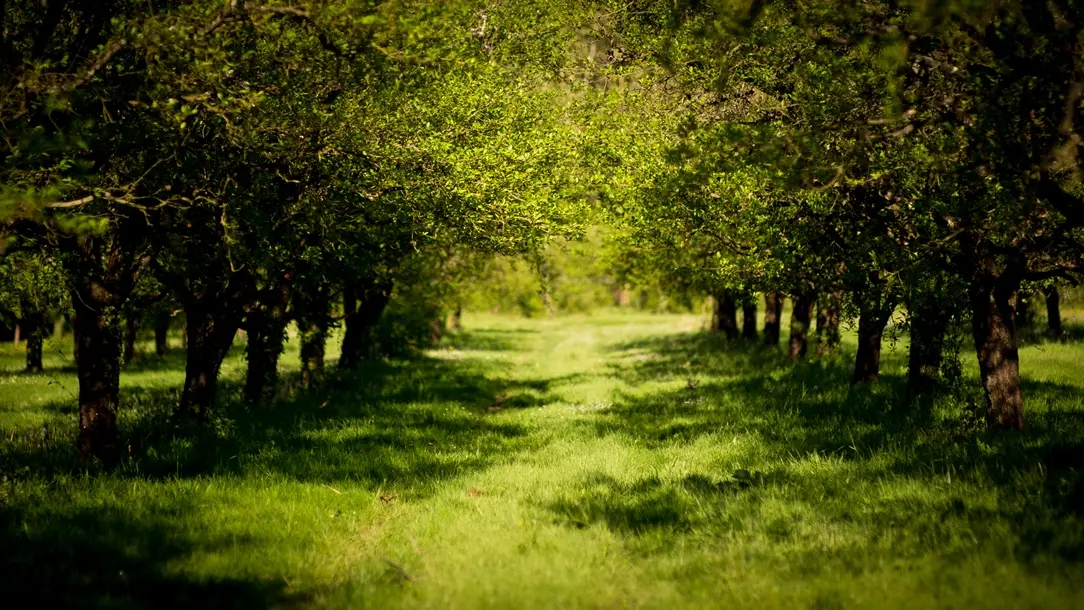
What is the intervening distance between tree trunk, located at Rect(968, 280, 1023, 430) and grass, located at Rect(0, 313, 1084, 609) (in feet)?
1.53

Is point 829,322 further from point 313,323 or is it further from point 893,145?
point 313,323

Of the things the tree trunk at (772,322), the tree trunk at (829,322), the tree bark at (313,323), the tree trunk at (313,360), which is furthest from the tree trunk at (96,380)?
the tree trunk at (772,322)

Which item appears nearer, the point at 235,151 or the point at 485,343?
the point at 235,151

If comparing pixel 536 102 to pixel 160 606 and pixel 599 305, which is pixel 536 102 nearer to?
pixel 160 606

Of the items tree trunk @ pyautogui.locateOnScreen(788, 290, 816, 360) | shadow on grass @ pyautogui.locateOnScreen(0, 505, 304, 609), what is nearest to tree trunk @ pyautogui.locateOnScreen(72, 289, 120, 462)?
shadow on grass @ pyautogui.locateOnScreen(0, 505, 304, 609)

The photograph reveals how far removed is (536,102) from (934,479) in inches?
480

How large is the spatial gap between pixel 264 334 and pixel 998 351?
14685mm

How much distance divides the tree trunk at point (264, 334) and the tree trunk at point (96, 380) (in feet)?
18.0

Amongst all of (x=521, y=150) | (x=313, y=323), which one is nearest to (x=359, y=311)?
(x=313, y=323)

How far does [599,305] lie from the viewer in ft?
325

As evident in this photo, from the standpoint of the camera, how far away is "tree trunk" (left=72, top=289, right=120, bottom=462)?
445 inches

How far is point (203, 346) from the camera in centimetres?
1564

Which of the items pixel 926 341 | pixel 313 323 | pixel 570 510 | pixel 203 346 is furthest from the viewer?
pixel 313 323

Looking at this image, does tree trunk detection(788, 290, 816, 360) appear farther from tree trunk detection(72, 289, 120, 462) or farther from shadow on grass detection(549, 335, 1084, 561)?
tree trunk detection(72, 289, 120, 462)
